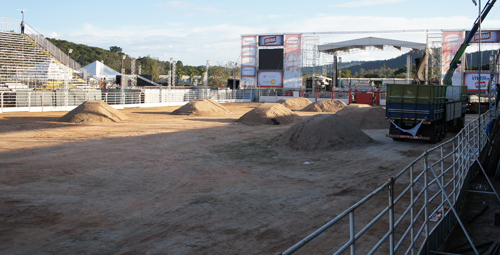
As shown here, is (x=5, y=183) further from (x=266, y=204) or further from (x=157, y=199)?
(x=266, y=204)

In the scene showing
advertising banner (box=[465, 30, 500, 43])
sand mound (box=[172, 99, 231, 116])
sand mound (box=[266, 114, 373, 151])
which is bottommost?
sand mound (box=[266, 114, 373, 151])

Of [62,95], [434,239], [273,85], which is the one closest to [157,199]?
[434,239]

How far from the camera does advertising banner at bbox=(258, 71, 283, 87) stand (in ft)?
189

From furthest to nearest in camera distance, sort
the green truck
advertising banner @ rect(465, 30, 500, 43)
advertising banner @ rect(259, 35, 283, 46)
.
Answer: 1. advertising banner @ rect(259, 35, 283, 46)
2. advertising banner @ rect(465, 30, 500, 43)
3. the green truck

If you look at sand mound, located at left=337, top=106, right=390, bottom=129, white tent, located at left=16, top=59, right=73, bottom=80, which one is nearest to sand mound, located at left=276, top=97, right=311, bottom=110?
sand mound, located at left=337, top=106, right=390, bottom=129

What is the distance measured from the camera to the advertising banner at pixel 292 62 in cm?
5694

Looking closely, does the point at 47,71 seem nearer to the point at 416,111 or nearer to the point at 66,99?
the point at 66,99

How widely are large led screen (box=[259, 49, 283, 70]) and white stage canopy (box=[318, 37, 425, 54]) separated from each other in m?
6.11

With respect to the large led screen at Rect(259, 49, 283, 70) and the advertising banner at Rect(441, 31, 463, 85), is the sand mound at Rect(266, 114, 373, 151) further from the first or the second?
the advertising banner at Rect(441, 31, 463, 85)

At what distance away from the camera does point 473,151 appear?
10.2 metres

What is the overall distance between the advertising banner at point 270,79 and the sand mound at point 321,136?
40741 millimetres

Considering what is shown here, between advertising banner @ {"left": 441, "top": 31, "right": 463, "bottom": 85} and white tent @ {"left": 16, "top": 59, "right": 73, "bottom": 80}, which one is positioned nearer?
white tent @ {"left": 16, "top": 59, "right": 73, "bottom": 80}

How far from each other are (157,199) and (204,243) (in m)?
2.81

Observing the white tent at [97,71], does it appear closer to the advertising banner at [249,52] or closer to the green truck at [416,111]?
the advertising banner at [249,52]
